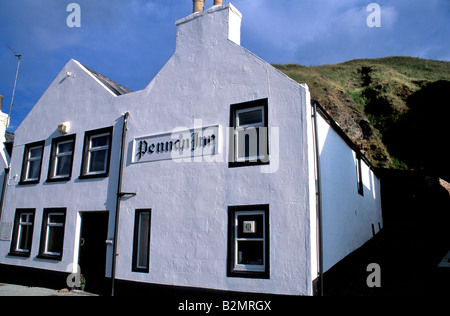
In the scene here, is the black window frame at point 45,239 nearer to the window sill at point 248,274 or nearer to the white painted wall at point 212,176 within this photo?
the white painted wall at point 212,176

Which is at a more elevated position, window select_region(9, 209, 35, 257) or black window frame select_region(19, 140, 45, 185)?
black window frame select_region(19, 140, 45, 185)

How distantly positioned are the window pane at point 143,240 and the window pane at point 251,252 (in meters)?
3.15

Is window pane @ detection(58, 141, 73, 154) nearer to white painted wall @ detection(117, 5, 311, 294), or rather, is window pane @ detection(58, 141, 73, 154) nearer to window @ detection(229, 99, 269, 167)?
white painted wall @ detection(117, 5, 311, 294)

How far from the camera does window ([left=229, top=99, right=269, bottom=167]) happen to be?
871 cm

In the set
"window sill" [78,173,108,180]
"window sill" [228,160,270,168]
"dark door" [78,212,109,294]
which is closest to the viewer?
"window sill" [228,160,270,168]

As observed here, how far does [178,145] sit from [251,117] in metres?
2.40

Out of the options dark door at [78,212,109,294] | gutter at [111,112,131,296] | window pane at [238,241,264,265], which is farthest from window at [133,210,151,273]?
window pane at [238,241,264,265]

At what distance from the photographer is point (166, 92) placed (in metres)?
10.6

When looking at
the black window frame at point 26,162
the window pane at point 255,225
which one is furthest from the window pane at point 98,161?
the window pane at point 255,225

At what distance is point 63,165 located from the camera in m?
13.0

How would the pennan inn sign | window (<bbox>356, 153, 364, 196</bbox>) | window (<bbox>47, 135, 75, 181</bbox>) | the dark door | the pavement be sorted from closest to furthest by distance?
the pennan inn sign < the pavement < the dark door < window (<bbox>47, 135, 75, 181</bbox>) < window (<bbox>356, 153, 364, 196</bbox>)

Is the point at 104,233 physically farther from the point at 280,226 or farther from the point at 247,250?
the point at 280,226

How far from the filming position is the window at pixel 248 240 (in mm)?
8133

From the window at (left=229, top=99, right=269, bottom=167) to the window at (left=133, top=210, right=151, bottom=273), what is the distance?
343 centimetres
